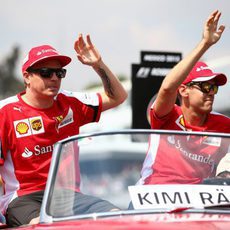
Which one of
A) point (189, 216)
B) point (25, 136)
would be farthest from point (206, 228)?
point (25, 136)

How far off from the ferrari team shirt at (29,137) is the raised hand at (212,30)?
1.24 metres

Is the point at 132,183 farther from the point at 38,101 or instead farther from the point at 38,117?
the point at 38,101

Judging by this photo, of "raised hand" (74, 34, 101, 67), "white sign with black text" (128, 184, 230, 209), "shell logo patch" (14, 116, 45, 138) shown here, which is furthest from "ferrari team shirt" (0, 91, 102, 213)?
"white sign with black text" (128, 184, 230, 209)

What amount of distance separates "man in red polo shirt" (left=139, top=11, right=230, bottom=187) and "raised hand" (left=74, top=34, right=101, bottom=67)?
2.44 ft

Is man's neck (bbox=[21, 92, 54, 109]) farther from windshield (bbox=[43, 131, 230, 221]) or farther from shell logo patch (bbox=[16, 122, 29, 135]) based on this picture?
windshield (bbox=[43, 131, 230, 221])

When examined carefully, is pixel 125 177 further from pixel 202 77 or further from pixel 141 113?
pixel 141 113

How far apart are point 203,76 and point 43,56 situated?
4.31ft

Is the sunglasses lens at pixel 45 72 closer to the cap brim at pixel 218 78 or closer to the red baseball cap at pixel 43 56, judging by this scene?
the red baseball cap at pixel 43 56

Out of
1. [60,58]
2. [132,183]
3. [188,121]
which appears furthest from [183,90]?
[132,183]

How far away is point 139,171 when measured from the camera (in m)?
6.03

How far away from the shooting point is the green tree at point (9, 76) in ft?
244

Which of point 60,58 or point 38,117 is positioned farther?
point 60,58

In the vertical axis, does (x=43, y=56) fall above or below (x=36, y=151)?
above

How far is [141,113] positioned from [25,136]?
4897 mm
